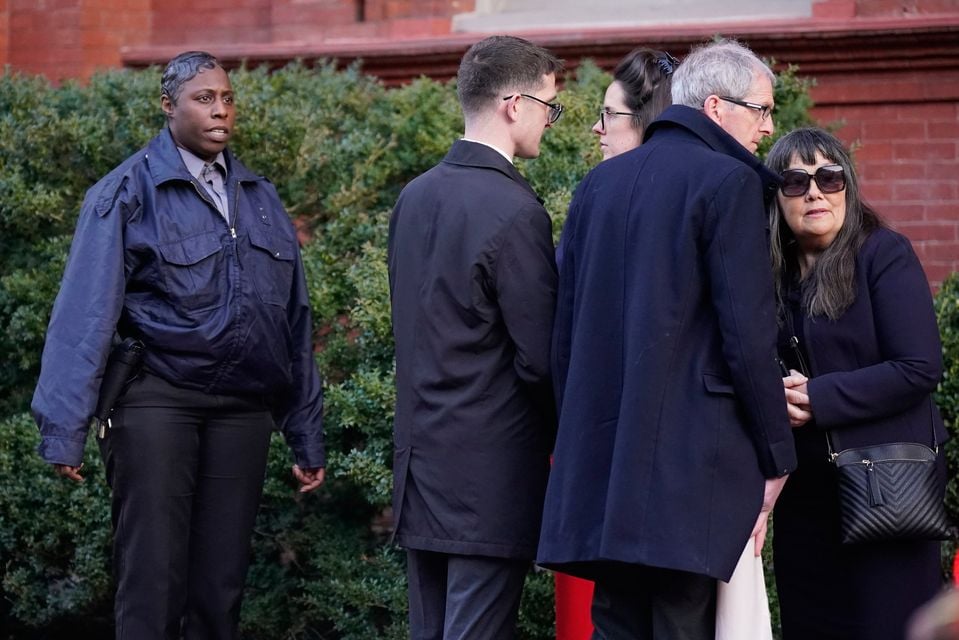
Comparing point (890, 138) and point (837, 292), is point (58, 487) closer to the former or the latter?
point (837, 292)

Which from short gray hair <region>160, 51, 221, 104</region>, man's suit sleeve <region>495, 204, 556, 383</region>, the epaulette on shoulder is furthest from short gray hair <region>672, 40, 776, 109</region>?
the epaulette on shoulder

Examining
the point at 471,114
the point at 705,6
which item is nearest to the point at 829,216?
the point at 471,114

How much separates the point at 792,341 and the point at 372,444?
1.97 metres

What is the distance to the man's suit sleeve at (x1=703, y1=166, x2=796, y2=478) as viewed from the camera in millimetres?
3111

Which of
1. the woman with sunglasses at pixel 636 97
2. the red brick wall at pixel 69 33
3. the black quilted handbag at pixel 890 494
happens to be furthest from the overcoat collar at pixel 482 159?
the red brick wall at pixel 69 33

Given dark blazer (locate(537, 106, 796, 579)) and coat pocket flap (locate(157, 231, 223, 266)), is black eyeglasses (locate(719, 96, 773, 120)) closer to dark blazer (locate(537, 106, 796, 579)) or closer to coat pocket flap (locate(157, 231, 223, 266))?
dark blazer (locate(537, 106, 796, 579))

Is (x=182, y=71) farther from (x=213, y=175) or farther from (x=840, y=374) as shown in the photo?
(x=840, y=374)

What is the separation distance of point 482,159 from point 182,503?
1492mm

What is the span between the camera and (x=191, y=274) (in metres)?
4.20

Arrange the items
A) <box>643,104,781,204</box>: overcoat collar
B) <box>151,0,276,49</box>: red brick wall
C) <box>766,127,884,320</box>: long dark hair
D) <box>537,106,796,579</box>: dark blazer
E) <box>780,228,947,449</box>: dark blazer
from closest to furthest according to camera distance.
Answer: <box>537,106,796,579</box>: dark blazer → <box>643,104,781,204</box>: overcoat collar → <box>780,228,947,449</box>: dark blazer → <box>766,127,884,320</box>: long dark hair → <box>151,0,276,49</box>: red brick wall

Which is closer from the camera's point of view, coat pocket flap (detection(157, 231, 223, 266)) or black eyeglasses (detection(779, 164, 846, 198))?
black eyeglasses (detection(779, 164, 846, 198))

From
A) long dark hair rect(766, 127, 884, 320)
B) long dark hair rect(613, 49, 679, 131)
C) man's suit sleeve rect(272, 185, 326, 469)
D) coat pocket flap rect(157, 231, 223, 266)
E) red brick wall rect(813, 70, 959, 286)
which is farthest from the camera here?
red brick wall rect(813, 70, 959, 286)

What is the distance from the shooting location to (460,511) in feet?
11.7

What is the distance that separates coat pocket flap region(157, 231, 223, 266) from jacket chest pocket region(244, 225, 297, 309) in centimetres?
14
